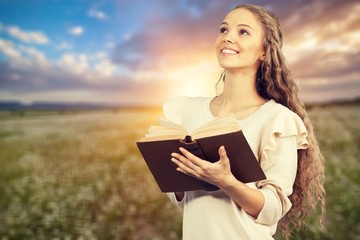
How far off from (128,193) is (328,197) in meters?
2.19

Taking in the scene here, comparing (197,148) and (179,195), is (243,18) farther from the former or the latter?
(179,195)

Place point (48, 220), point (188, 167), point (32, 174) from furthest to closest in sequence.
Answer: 1. point (32, 174)
2. point (48, 220)
3. point (188, 167)

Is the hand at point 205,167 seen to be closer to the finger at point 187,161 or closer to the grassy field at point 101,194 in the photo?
the finger at point 187,161

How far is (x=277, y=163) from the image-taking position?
229 cm

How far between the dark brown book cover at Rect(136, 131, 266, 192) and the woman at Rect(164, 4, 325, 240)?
4 centimetres

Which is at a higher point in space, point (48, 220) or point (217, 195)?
point (217, 195)

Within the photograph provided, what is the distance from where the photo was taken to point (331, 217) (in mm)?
5695

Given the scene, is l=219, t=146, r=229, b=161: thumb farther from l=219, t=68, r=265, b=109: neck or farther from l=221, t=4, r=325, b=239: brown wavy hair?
l=221, t=4, r=325, b=239: brown wavy hair

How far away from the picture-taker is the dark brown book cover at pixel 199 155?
209 cm

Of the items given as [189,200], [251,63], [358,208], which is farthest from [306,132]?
[358,208]

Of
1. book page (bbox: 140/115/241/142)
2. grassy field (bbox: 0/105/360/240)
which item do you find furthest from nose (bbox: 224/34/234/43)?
grassy field (bbox: 0/105/360/240)

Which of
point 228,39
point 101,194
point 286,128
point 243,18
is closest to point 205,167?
point 286,128

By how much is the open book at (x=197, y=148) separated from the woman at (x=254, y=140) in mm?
42

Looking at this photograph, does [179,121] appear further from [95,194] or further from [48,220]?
[95,194]
